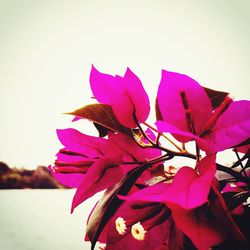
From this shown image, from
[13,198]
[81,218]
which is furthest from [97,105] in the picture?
[13,198]

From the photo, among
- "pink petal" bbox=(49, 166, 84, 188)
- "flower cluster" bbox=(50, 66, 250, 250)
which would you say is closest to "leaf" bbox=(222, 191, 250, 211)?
"flower cluster" bbox=(50, 66, 250, 250)

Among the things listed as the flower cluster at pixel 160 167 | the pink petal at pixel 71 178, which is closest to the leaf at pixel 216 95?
the flower cluster at pixel 160 167

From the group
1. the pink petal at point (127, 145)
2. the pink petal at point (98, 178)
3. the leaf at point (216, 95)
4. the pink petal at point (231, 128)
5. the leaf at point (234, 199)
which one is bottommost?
the leaf at point (234, 199)

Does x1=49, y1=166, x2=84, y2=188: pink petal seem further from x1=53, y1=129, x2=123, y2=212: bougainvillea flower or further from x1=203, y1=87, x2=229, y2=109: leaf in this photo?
x1=203, y1=87, x2=229, y2=109: leaf

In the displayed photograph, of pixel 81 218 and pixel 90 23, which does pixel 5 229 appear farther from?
pixel 90 23

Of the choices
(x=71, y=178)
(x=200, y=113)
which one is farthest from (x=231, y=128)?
(x=71, y=178)

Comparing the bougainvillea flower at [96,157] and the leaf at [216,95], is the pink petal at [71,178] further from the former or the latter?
the leaf at [216,95]

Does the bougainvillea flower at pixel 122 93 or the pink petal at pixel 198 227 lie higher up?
the bougainvillea flower at pixel 122 93
